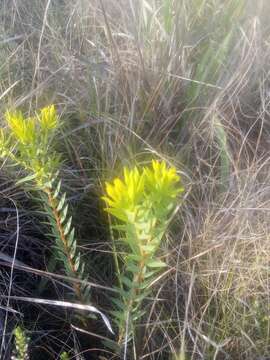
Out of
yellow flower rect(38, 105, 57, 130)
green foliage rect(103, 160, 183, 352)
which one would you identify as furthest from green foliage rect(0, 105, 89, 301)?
green foliage rect(103, 160, 183, 352)

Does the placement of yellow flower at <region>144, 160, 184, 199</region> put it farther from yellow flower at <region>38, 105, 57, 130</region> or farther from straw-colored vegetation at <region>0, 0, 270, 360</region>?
yellow flower at <region>38, 105, 57, 130</region>

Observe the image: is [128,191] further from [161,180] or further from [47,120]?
[47,120]

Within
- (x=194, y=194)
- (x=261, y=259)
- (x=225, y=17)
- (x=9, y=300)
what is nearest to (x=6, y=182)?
(x=9, y=300)

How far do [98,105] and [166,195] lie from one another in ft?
1.90

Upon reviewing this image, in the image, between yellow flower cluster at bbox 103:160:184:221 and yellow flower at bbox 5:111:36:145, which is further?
yellow flower at bbox 5:111:36:145

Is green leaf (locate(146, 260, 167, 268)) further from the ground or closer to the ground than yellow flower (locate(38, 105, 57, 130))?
closer to the ground

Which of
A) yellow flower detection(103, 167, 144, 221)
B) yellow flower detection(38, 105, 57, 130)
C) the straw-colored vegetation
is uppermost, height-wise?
yellow flower detection(103, 167, 144, 221)

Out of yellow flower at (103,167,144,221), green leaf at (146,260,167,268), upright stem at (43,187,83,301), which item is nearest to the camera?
yellow flower at (103,167,144,221)

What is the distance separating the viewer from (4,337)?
0.89m

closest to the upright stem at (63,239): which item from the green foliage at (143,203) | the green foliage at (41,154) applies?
the green foliage at (41,154)

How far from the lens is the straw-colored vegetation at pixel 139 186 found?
80cm

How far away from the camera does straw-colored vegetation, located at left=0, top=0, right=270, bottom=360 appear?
797 millimetres

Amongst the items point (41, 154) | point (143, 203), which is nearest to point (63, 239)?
point (41, 154)

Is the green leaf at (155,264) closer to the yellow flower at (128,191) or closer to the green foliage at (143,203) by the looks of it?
the green foliage at (143,203)
